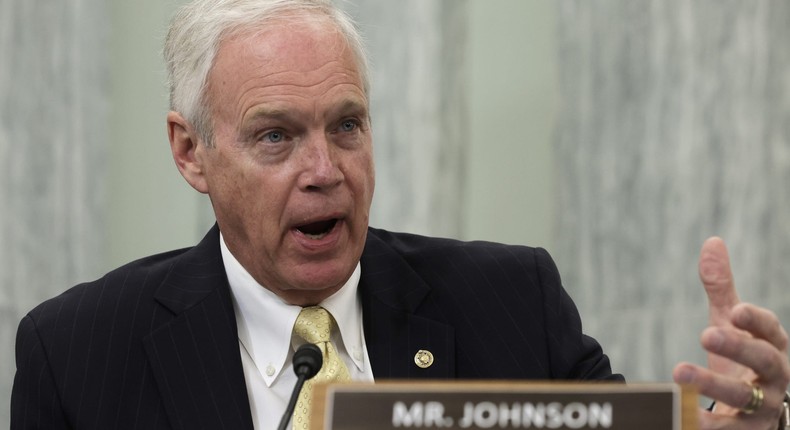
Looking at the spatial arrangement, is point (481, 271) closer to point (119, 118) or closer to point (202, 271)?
point (202, 271)

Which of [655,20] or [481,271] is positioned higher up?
[655,20]

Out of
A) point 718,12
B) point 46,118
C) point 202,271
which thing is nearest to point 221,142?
point 202,271

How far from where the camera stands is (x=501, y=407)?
→ 1624 millimetres

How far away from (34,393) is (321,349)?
63 cm

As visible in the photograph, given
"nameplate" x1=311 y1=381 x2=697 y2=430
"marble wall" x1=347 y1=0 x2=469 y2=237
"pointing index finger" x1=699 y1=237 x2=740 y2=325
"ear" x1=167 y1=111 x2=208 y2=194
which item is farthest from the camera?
"marble wall" x1=347 y1=0 x2=469 y2=237

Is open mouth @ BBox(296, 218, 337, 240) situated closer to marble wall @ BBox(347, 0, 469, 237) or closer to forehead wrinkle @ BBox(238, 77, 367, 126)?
forehead wrinkle @ BBox(238, 77, 367, 126)

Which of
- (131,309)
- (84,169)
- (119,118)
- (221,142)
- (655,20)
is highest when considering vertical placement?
(655,20)

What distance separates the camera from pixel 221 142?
244 centimetres

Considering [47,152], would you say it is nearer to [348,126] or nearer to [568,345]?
[348,126]

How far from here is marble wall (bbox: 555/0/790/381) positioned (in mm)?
4039

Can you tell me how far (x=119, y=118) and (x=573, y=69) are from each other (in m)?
1.65

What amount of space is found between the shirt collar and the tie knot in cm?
2

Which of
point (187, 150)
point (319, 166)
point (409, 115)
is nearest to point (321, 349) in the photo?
point (319, 166)

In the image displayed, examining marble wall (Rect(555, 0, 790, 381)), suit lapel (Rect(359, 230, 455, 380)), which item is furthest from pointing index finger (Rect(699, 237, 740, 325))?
marble wall (Rect(555, 0, 790, 381))
